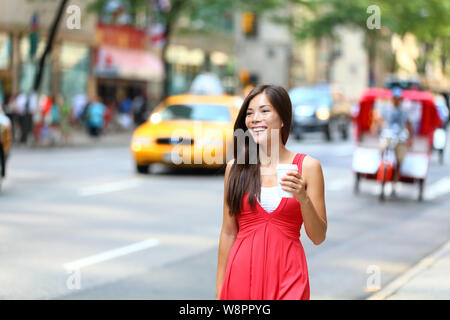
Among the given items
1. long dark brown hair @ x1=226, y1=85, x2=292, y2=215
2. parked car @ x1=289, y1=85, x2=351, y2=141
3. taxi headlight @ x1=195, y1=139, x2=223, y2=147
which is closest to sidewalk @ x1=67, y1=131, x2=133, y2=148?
parked car @ x1=289, y1=85, x2=351, y2=141

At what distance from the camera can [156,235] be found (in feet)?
35.4

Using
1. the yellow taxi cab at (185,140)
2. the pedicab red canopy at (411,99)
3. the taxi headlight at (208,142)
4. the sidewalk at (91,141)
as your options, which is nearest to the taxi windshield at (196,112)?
the yellow taxi cab at (185,140)

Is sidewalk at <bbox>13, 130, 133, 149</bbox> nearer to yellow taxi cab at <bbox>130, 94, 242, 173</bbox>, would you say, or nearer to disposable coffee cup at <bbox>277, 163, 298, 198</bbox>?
yellow taxi cab at <bbox>130, 94, 242, 173</bbox>

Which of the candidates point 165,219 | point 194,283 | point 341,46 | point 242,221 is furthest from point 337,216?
point 341,46

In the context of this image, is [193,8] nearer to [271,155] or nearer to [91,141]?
[91,141]

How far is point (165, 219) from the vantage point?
12.1m

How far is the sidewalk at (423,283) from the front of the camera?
23.2 ft

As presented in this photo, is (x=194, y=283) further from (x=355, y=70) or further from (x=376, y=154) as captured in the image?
(x=355, y=70)

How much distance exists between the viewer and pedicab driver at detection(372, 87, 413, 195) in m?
15.1

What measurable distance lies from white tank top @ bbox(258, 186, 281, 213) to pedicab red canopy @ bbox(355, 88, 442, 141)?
12144mm

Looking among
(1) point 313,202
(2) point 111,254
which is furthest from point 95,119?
(1) point 313,202

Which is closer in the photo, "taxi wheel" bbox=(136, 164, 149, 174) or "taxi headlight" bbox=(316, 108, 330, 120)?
"taxi wheel" bbox=(136, 164, 149, 174)
